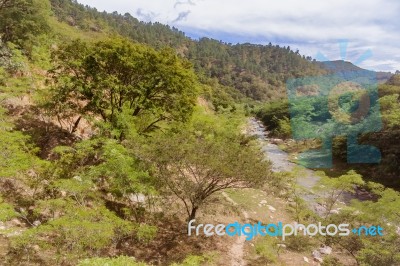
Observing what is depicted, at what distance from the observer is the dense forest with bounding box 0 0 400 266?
871 centimetres

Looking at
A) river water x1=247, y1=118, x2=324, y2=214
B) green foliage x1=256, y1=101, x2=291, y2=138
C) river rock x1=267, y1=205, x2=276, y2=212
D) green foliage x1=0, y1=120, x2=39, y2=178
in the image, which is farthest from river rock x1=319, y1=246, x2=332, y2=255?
green foliage x1=256, y1=101, x2=291, y2=138

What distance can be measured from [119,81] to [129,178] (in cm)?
585

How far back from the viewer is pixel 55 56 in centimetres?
1525

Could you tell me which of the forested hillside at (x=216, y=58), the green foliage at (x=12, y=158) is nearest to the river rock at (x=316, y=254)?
the green foliage at (x=12, y=158)

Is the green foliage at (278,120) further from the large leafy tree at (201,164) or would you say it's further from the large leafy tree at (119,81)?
the large leafy tree at (201,164)

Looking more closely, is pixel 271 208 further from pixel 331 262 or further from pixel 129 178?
pixel 129 178

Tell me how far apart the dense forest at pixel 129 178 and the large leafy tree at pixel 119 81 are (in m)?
0.05

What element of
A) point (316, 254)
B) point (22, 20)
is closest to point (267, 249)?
point (316, 254)

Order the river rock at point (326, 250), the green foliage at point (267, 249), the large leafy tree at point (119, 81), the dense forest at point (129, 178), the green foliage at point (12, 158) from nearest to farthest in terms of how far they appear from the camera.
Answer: the dense forest at point (129, 178) < the green foliage at point (12, 158) < the green foliage at point (267, 249) < the river rock at point (326, 250) < the large leafy tree at point (119, 81)

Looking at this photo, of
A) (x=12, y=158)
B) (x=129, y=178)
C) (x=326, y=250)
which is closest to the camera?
(x=129, y=178)

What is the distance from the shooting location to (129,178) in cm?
966

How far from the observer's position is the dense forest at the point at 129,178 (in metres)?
8.71

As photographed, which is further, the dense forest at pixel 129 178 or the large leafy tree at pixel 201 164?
the large leafy tree at pixel 201 164

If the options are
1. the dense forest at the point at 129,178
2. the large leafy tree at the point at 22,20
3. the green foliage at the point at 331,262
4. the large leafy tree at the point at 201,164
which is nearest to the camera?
the dense forest at the point at 129,178
